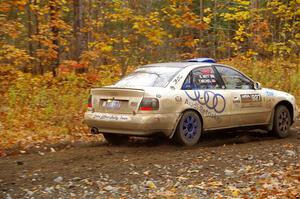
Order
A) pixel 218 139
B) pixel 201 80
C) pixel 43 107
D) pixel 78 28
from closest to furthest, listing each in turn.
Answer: pixel 201 80
pixel 218 139
pixel 43 107
pixel 78 28

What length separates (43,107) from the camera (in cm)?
1475

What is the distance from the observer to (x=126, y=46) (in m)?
18.1

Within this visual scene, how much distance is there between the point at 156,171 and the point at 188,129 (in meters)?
2.15

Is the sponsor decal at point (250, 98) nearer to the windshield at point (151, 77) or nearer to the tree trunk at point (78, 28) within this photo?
the windshield at point (151, 77)

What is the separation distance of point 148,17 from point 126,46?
6.79ft

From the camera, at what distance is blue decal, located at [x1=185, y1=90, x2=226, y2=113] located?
1003 centimetres

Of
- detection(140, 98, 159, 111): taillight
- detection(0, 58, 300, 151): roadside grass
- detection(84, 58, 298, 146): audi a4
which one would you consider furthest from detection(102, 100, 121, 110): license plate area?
detection(0, 58, 300, 151): roadside grass

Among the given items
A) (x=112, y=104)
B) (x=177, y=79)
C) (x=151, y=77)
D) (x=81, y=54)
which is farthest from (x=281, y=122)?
(x=81, y=54)

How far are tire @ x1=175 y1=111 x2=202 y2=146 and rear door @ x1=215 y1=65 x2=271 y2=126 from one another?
1033 mm

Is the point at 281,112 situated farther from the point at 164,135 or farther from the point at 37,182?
the point at 37,182

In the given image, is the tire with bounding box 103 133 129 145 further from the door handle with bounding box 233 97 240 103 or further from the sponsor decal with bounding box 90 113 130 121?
the door handle with bounding box 233 97 240 103

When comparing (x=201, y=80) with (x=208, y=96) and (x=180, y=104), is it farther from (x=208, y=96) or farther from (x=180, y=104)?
(x=180, y=104)

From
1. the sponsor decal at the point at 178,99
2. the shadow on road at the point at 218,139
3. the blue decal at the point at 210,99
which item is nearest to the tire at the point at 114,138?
the shadow on road at the point at 218,139

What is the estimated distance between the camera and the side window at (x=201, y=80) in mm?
10102
